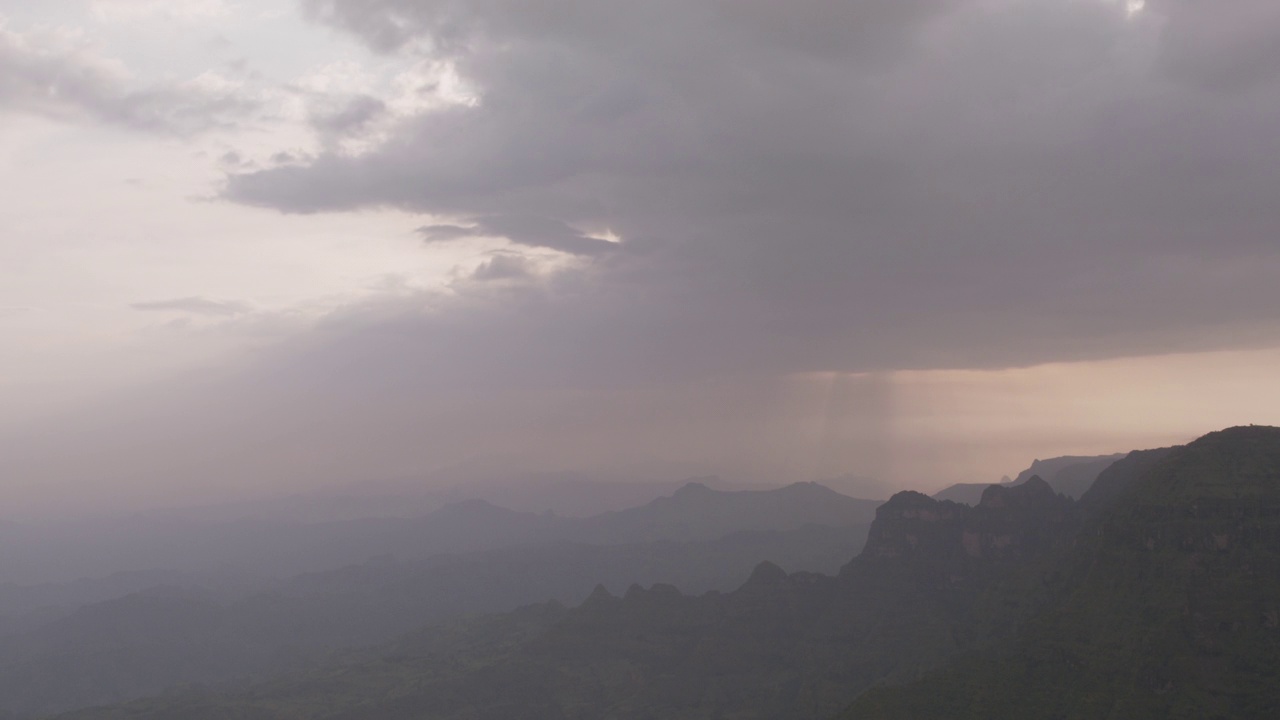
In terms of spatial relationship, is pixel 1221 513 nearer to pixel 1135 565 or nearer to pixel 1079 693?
pixel 1135 565

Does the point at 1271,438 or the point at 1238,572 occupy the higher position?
the point at 1271,438

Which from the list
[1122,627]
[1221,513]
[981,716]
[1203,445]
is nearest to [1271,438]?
[1203,445]

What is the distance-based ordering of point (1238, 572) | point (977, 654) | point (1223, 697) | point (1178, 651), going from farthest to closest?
point (977, 654) < point (1238, 572) < point (1178, 651) < point (1223, 697)

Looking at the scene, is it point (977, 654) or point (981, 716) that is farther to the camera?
point (977, 654)

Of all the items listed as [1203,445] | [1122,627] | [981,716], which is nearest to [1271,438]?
[1203,445]

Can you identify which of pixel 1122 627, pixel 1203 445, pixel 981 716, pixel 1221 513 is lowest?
pixel 981 716

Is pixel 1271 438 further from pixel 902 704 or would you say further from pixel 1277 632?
pixel 902 704

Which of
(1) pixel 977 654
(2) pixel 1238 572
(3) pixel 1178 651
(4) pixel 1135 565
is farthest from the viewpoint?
(1) pixel 977 654
